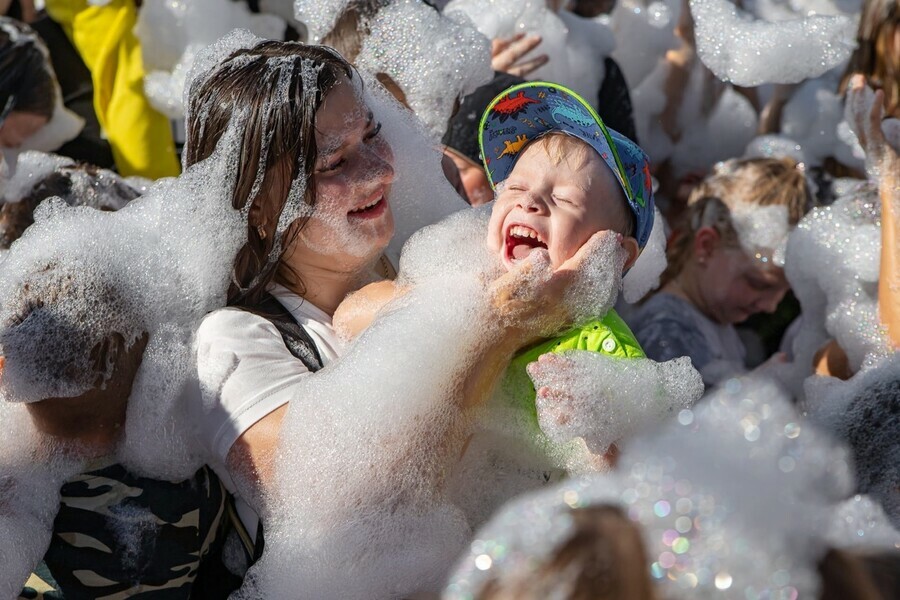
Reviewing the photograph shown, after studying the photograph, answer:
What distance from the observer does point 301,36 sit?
11.8 ft

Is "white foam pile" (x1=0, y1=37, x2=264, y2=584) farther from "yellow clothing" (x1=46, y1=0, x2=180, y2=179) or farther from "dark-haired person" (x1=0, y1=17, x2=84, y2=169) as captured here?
"yellow clothing" (x1=46, y1=0, x2=180, y2=179)

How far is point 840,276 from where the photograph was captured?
280cm

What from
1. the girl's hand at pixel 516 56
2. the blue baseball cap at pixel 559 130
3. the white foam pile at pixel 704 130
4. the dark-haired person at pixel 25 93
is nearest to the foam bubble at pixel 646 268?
the blue baseball cap at pixel 559 130

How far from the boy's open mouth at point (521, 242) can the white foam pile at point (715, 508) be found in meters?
0.70

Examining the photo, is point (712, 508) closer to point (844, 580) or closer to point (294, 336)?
point (844, 580)

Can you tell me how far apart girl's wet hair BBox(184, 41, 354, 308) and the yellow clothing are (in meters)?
1.47

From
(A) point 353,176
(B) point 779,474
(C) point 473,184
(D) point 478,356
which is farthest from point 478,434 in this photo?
(C) point 473,184

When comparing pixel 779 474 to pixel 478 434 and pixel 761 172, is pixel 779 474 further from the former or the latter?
pixel 761 172

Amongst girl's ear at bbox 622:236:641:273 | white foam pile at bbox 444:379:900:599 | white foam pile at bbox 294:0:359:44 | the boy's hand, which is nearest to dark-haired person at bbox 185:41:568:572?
girl's ear at bbox 622:236:641:273

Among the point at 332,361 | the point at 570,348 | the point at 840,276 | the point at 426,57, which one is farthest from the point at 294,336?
the point at 840,276

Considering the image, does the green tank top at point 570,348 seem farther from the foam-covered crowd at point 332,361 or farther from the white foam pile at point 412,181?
the white foam pile at point 412,181

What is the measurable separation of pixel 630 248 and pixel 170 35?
2.00m

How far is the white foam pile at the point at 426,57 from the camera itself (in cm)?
258

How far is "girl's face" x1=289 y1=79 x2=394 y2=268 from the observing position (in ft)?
6.08
